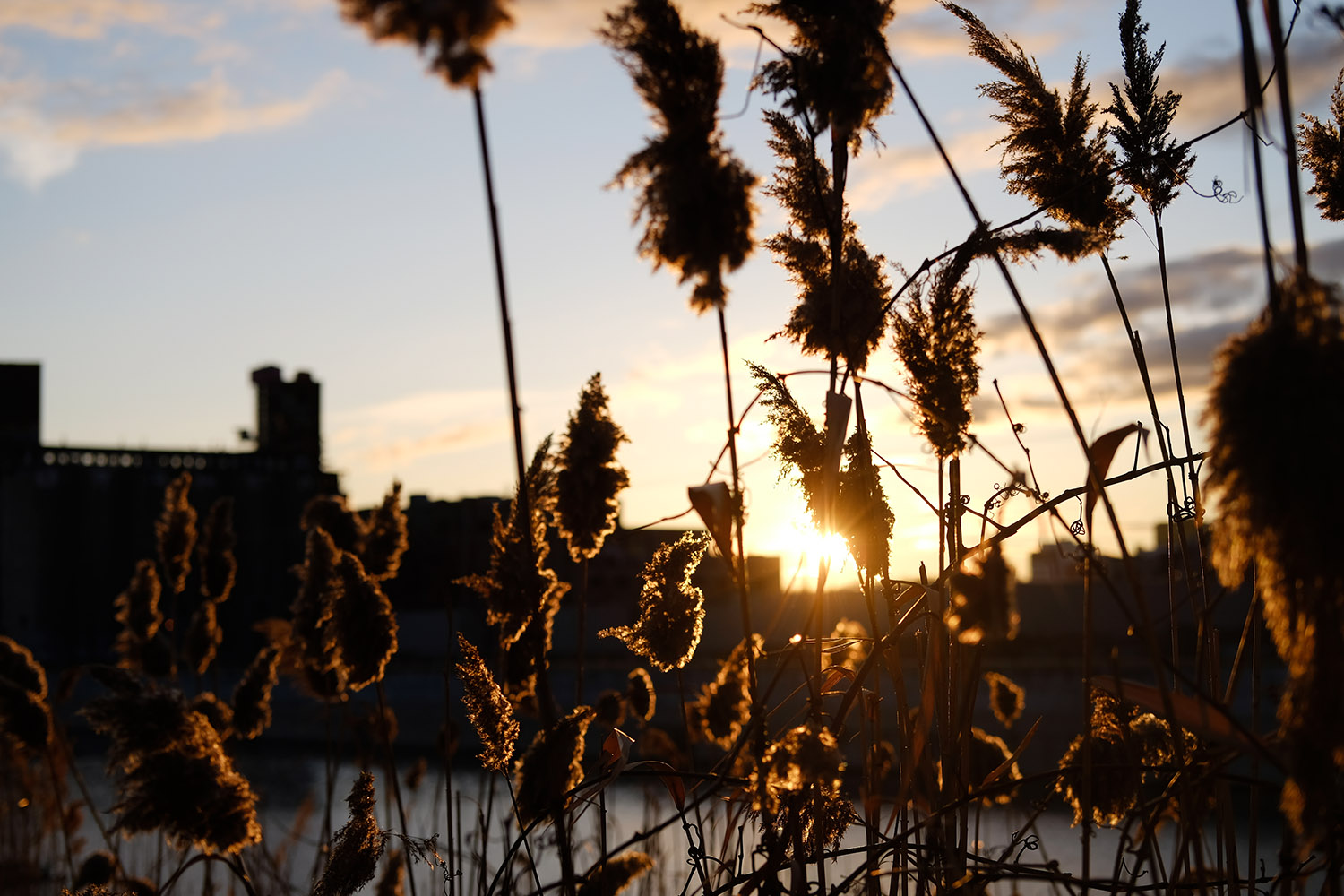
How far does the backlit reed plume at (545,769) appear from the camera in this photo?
5.26ft

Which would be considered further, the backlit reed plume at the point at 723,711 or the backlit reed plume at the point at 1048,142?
the backlit reed plume at the point at 723,711

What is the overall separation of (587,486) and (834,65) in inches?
33.0

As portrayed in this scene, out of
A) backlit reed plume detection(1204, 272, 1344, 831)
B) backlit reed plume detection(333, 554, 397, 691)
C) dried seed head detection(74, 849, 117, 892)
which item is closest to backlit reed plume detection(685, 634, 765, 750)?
backlit reed plume detection(333, 554, 397, 691)

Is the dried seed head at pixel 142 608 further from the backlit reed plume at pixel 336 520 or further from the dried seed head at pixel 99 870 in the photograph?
the backlit reed plume at pixel 336 520

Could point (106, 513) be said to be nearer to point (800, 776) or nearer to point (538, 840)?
point (538, 840)

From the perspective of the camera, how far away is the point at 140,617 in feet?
13.9

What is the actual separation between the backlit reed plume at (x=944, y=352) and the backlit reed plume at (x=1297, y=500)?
2.07 feet

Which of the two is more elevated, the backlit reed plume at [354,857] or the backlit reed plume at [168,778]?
the backlit reed plume at [168,778]

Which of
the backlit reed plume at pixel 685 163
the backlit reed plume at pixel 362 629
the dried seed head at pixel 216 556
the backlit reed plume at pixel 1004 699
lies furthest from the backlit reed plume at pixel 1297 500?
the backlit reed plume at pixel 1004 699

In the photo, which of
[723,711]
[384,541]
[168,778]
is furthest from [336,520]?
[168,778]

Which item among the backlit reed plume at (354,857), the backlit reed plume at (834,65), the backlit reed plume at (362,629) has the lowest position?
the backlit reed plume at (354,857)

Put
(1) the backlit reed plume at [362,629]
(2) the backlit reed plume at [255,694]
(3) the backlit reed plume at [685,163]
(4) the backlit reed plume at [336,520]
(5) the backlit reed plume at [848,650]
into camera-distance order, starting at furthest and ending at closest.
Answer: (2) the backlit reed plume at [255,694], (4) the backlit reed plume at [336,520], (1) the backlit reed plume at [362,629], (5) the backlit reed plume at [848,650], (3) the backlit reed plume at [685,163]

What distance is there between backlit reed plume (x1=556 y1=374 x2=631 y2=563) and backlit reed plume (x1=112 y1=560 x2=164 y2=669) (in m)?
2.89

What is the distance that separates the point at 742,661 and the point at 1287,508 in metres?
1.20
